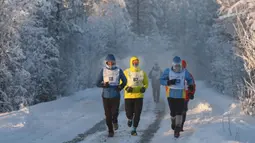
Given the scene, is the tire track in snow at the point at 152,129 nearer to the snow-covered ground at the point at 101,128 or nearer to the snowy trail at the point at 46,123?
the snow-covered ground at the point at 101,128

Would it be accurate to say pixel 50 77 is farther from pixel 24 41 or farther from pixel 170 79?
pixel 170 79

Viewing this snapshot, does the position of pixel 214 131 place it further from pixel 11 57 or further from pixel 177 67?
pixel 11 57

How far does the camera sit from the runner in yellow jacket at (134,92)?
10047mm

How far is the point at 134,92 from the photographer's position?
10078mm

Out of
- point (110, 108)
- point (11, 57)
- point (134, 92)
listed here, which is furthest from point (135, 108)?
point (11, 57)

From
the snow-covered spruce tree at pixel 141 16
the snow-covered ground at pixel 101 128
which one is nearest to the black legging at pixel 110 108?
the snow-covered ground at pixel 101 128

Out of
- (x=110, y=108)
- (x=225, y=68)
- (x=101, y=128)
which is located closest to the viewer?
(x=110, y=108)

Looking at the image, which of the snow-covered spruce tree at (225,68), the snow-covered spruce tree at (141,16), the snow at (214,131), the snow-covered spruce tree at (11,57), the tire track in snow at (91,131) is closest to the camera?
the snow at (214,131)

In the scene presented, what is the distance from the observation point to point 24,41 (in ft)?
67.6

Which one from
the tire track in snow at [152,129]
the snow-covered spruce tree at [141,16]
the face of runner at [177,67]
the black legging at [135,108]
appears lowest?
the tire track in snow at [152,129]

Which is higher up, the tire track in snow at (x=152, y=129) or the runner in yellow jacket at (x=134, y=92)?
the runner in yellow jacket at (x=134, y=92)

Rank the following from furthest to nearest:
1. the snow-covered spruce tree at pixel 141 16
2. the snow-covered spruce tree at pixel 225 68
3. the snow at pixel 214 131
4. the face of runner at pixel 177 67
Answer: the snow-covered spruce tree at pixel 141 16 → the snow-covered spruce tree at pixel 225 68 → the face of runner at pixel 177 67 → the snow at pixel 214 131

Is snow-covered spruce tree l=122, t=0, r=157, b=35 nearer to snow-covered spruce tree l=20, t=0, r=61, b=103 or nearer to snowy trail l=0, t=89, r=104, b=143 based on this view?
snow-covered spruce tree l=20, t=0, r=61, b=103

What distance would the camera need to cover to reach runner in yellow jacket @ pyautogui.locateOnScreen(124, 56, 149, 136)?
10.0 metres
